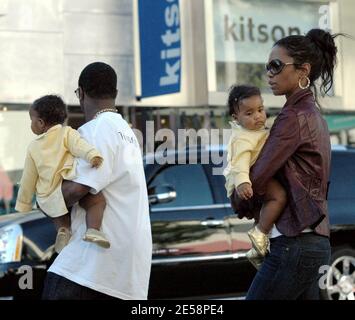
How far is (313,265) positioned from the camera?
3432 mm

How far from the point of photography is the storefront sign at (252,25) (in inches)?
601

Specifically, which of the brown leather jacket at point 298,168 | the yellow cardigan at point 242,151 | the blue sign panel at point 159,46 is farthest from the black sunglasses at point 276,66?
the blue sign panel at point 159,46

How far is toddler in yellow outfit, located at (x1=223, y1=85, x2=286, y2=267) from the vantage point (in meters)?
3.47

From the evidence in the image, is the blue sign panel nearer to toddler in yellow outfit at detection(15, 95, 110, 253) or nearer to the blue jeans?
toddler in yellow outfit at detection(15, 95, 110, 253)

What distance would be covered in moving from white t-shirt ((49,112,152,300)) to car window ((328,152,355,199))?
484cm

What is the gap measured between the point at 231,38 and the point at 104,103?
12055mm

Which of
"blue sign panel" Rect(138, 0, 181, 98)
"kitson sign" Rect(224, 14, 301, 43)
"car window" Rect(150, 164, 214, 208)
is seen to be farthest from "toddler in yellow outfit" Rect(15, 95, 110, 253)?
"kitson sign" Rect(224, 14, 301, 43)

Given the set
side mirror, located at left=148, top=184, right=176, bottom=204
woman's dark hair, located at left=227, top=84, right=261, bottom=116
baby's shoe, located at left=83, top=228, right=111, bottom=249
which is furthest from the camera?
side mirror, located at left=148, top=184, right=176, bottom=204

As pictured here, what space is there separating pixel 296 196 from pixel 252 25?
12.7m

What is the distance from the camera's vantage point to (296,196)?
3383mm
